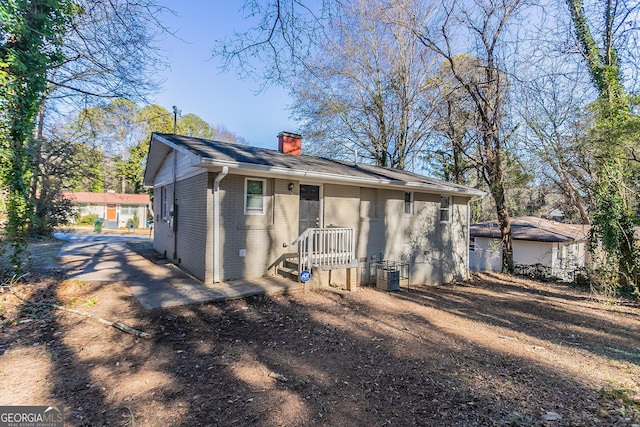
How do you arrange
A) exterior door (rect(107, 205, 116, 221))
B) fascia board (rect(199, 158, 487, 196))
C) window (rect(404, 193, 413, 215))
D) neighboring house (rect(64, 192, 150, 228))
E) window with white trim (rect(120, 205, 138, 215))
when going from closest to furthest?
fascia board (rect(199, 158, 487, 196))
window (rect(404, 193, 413, 215))
neighboring house (rect(64, 192, 150, 228))
exterior door (rect(107, 205, 116, 221))
window with white trim (rect(120, 205, 138, 215))

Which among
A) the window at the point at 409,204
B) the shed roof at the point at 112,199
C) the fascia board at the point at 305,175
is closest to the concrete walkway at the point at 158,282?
the fascia board at the point at 305,175

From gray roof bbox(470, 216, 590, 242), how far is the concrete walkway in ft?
52.2

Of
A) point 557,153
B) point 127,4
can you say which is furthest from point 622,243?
point 127,4

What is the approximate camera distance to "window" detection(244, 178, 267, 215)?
7.37 m

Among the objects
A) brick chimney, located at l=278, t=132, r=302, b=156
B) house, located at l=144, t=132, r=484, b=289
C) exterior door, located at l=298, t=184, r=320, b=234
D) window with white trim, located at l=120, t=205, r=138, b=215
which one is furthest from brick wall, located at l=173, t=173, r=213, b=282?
window with white trim, located at l=120, t=205, r=138, b=215

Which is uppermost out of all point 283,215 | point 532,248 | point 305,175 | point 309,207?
point 305,175

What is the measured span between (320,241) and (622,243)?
9.28 metres

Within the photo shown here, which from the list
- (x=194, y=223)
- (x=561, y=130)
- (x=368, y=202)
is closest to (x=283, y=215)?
(x=194, y=223)

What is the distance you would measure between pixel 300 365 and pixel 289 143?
25.9 feet

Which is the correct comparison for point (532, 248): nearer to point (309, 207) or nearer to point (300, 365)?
point (309, 207)

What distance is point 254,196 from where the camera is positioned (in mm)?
7469

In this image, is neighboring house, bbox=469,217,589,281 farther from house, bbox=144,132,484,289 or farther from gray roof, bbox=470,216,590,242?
house, bbox=144,132,484,289

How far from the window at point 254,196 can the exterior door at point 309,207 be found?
1.16 meters

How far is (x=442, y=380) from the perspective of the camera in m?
3.57
